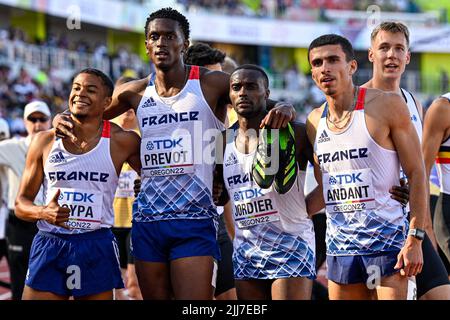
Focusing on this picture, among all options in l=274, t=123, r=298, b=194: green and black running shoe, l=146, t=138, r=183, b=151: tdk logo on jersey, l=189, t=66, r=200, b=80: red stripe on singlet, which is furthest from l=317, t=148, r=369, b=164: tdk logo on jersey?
l=189, t=66, r=200, b=80: red stripe on singlet

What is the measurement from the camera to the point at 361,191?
4.43 metres

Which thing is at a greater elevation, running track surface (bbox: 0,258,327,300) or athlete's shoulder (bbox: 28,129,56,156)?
athlete's shoulder (bbox: 28,129,56,156)

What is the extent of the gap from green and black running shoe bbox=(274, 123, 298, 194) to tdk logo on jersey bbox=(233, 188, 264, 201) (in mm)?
107

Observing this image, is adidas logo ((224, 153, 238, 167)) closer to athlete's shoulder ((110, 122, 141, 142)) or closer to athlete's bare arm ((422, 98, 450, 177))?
athlete's shoulder ((110, 122, 141, 142))

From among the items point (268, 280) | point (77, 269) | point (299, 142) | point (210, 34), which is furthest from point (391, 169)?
point (210, 34)

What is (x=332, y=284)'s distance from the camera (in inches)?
181

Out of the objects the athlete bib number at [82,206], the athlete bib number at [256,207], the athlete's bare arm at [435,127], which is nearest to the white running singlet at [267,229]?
the athlete bib number at [256,207]

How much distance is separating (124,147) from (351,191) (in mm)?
1508

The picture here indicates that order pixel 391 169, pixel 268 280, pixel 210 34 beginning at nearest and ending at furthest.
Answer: pixel 391 169
pixel 268 280
pixel 210 34

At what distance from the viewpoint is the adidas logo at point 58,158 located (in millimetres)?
5043

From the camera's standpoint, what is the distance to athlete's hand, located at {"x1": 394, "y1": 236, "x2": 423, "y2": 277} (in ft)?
13.8

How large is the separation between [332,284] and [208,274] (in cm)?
78

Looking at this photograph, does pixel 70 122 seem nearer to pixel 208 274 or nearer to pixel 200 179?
pixel 200 179

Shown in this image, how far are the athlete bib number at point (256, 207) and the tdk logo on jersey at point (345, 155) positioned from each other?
0.42m
